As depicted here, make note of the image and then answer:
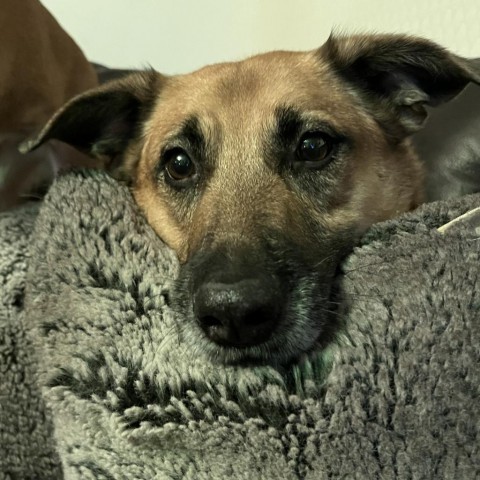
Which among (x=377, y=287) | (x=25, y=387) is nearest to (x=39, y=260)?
(x=25, y=387)

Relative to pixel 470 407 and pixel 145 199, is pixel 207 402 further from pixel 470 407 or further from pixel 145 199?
pixel 145 199

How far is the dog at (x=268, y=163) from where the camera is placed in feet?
3.06

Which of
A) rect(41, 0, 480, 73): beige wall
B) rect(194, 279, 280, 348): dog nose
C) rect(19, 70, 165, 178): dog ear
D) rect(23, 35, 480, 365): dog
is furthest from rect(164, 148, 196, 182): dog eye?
rect(41, 0, 480, 73): beige wall

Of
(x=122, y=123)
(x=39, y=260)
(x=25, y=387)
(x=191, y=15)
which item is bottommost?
(x=25, y=387)

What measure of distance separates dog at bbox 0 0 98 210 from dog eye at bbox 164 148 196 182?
0.30 meters

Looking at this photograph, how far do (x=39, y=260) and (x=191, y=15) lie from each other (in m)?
2.23

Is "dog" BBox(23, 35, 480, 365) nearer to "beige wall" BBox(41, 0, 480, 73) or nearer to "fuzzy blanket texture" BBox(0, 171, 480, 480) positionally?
"fuzzy blanket texture" BBox(0, 171, 480, 480)

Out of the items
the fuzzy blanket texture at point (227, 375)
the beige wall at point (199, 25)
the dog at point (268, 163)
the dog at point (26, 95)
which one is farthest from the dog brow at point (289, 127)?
the beige wall at point (199, 25)

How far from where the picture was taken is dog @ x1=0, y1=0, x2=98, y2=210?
141cm

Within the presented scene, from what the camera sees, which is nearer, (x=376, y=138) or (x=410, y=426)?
(x=410, y=426)

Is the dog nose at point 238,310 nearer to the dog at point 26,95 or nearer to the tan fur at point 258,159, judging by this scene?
the tan fur at point 258,159

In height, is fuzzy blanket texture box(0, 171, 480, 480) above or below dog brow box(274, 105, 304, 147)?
below

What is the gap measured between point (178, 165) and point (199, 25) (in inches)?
76.9

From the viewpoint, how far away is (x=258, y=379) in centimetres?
86
